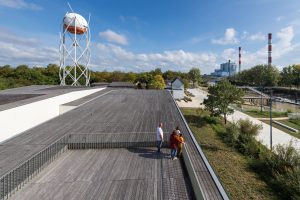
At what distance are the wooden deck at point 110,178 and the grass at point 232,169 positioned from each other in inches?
200

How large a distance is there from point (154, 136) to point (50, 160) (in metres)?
5.49

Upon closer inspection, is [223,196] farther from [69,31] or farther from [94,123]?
[69,31]

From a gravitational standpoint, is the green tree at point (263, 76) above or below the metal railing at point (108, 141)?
above

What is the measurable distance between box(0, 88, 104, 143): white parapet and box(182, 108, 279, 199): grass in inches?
537

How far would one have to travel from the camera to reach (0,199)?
713 centimetres

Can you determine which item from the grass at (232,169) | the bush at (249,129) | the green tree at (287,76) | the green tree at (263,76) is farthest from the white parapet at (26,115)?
the green tree at (287,76)

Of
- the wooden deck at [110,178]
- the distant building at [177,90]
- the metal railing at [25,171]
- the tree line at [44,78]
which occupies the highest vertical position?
the tree line at [44,78]

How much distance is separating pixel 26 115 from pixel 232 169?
15251mm

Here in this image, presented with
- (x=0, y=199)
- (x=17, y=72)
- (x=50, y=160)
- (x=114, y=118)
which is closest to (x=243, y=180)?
→ (x=114, y=118)

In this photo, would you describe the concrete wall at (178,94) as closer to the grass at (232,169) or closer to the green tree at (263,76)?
the grass at (232,169)

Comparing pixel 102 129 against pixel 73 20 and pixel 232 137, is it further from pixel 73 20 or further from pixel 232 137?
pixel 73 20

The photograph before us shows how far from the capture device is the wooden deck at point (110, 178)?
25.2 ft

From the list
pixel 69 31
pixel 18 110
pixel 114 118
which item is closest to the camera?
pixel 18 110

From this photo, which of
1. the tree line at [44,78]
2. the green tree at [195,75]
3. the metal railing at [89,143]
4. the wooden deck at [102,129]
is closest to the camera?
the wooden deck at [102,129]
